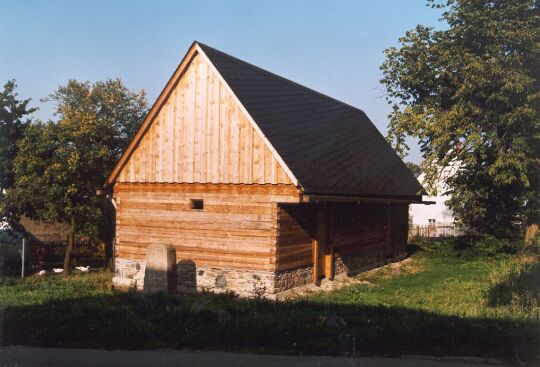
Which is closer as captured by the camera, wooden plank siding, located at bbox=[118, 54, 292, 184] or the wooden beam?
the wooden beam

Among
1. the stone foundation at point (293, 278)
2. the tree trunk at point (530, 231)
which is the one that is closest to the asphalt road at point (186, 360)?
the stone foundation at point (293, 278)

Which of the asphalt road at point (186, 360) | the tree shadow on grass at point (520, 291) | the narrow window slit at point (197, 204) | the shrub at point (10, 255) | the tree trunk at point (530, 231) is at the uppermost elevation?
the narrow window slit at point (197, 204)

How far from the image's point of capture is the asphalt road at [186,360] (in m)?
8.33

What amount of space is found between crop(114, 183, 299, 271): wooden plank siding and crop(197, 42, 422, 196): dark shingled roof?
1684 mm

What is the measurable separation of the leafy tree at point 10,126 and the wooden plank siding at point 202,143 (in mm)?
8975

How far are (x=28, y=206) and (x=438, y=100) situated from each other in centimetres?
1936

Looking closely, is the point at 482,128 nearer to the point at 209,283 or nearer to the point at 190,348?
the point at 209,283

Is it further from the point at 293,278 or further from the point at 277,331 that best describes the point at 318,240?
the point at 277,331

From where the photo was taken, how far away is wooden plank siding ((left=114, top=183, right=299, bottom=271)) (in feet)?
53.4

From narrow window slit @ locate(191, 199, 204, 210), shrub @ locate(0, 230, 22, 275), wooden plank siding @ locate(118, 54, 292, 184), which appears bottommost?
shrub @ locate(0, 230, 22, 275)

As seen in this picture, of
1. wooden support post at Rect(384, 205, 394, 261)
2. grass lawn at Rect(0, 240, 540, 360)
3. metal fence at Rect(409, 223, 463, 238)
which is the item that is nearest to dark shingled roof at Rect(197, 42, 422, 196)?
wooden support post at Rect(384, 205, 394, 261)

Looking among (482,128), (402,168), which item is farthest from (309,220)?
(402,168)

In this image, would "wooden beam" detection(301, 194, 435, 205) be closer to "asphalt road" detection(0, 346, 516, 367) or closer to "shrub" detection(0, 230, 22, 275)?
"asphalt road" detection(0, 346, 516, 367)

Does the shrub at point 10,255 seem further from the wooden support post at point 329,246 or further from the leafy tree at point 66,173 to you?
the wooden support post at point 329,246
